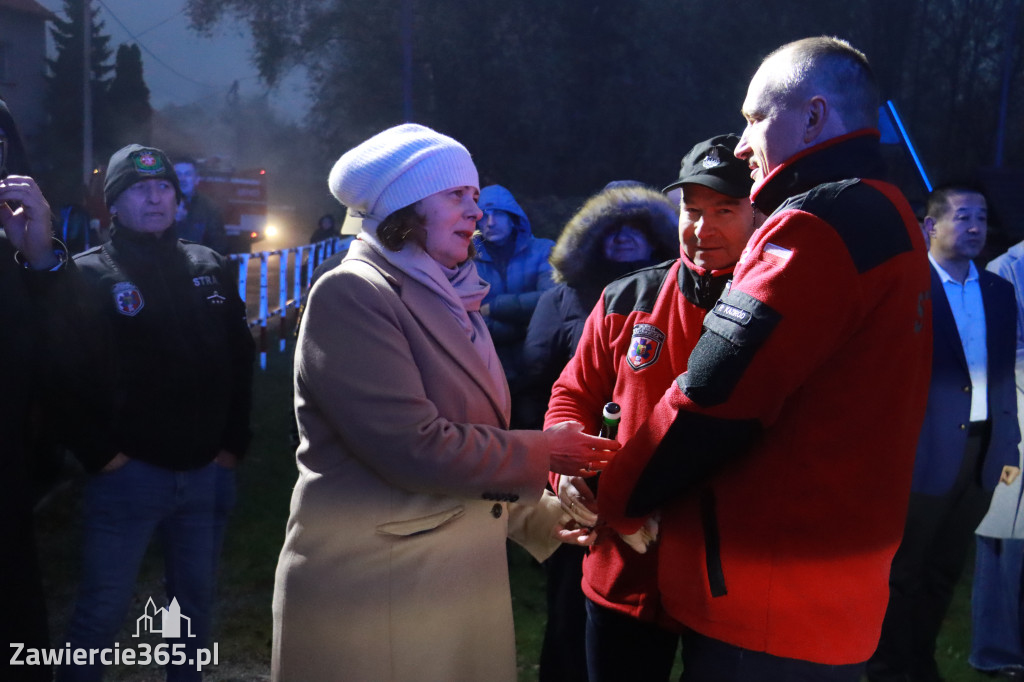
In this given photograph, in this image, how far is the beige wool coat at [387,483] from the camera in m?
2.07

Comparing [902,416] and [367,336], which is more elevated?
[367,336]

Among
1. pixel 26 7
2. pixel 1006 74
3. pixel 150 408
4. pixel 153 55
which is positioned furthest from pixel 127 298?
pixel 26 7

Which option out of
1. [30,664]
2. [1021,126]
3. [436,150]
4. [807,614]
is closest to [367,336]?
[436,150]

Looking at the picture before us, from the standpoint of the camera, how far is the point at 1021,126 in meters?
24.1

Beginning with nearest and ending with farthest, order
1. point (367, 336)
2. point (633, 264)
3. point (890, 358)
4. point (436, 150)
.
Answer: point (890, 358), point (367, 336), point (436, 150), point (633, 264)

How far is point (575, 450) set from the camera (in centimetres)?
229

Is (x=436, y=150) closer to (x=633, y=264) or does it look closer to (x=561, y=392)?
(x=561, y=392)

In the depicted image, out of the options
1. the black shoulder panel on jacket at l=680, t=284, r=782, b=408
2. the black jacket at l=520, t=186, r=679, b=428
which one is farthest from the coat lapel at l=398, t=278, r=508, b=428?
the black jacket at l=520, t=186, r=679, b=428

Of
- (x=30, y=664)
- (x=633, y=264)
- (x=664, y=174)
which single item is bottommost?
(x=30, y=664)

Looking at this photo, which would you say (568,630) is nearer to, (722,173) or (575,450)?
(575,450)

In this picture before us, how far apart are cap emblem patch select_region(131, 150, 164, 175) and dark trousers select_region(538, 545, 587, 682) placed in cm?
219

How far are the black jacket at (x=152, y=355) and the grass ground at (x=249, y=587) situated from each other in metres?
1.26

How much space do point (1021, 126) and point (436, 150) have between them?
2634 cm

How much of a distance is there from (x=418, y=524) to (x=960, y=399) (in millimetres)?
2826
